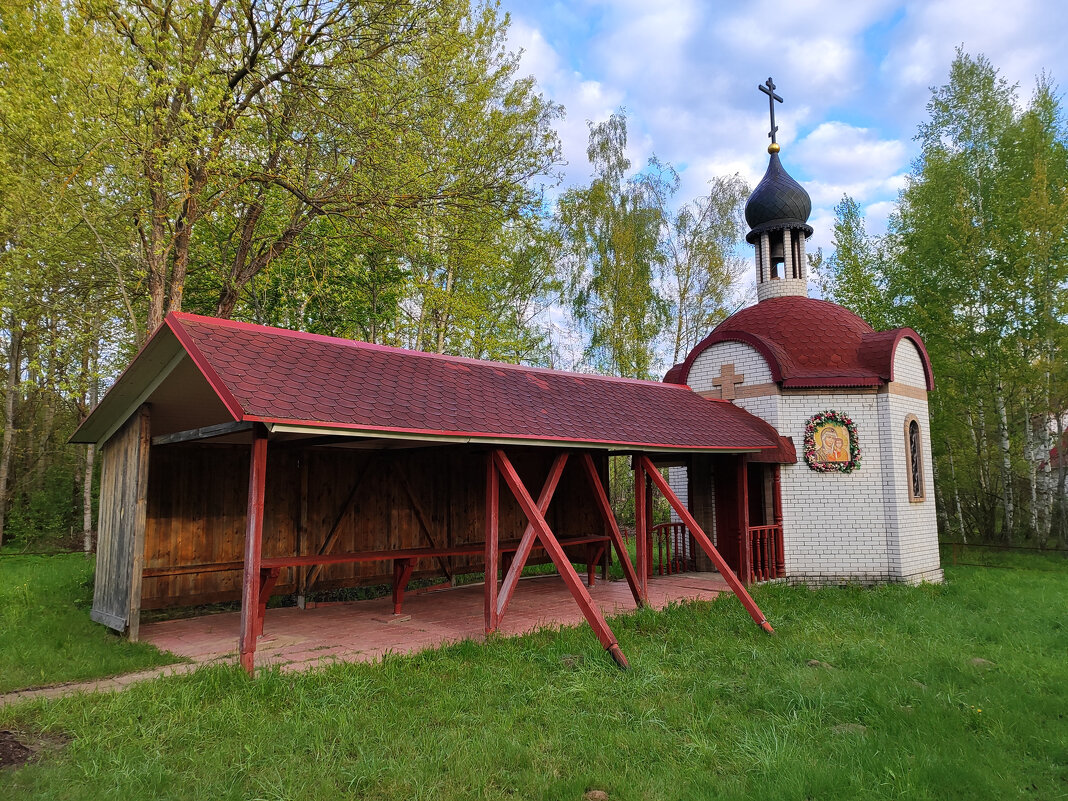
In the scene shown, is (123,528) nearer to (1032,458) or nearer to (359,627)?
(359,627)

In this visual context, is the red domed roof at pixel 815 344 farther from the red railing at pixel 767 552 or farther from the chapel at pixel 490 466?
the red railing at pixel 767 552

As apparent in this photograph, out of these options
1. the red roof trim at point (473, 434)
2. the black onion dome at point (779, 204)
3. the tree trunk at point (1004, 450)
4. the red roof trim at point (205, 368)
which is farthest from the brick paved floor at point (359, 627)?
the tree trunk at point (1004, 450)

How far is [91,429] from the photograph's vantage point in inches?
313

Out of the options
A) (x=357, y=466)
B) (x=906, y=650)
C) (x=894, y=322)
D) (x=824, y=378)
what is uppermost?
(x=894, y=322)

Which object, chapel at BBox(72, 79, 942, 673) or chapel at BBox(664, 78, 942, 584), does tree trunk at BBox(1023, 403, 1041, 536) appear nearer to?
chapel at BBox(664, 78, 942, 584)

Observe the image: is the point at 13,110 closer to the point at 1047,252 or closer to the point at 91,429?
the point at 91,429

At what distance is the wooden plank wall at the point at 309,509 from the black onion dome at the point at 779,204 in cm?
745

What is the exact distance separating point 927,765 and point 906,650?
3.11m

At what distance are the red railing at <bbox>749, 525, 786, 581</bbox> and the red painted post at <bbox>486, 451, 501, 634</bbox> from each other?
5450mm

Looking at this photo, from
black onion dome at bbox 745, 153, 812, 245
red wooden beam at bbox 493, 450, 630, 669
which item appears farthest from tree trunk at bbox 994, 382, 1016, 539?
red wooden beam at bbox 493, 450, 630, 669

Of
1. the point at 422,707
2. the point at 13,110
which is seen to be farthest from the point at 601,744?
the point at 13,110

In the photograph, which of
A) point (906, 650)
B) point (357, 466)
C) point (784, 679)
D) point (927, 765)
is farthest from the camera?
point (357, 466)

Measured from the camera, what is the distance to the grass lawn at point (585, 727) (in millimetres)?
3637

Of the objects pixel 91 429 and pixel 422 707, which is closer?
pixel 422 707
